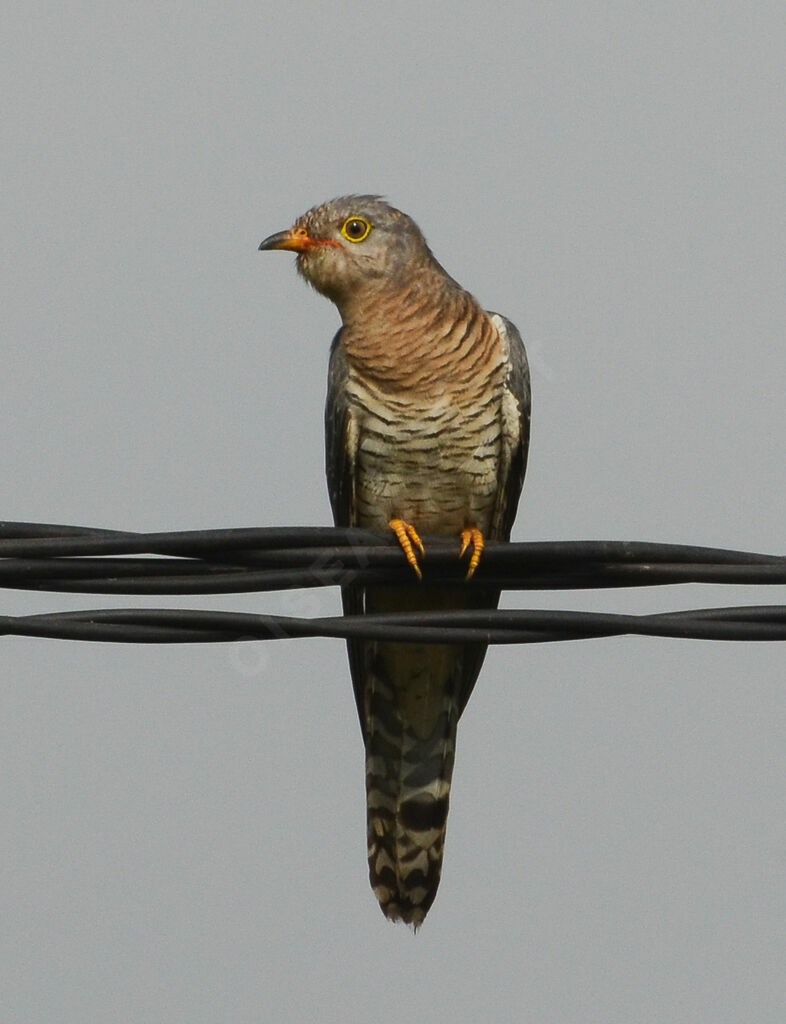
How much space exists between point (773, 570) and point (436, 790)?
2556 mm

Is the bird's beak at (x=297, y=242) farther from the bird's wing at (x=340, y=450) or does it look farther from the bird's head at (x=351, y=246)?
the bird's wing at (x=340, y=450)

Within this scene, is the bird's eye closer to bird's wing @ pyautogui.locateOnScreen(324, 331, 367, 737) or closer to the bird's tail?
bird's wing @ pyautogui.locateOnScreen(324, 331, 367, 737)

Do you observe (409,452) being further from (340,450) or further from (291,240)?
(291,240)

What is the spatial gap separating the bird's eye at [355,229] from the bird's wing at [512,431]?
527 mm

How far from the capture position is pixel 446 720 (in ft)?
18.0

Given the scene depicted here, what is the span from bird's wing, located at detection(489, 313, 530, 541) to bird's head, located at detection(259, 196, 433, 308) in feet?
1.27

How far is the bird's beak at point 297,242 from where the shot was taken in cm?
523

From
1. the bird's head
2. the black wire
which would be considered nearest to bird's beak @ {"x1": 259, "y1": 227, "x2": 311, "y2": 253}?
the bird's head

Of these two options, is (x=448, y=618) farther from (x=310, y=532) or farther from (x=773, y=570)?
(x=773, y=570)

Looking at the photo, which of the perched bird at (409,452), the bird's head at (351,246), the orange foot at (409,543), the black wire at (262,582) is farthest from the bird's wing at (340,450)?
the black wire at (262,582)

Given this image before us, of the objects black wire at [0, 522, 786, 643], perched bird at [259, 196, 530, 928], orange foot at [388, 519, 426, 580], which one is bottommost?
black wire at [0, 522, 786, 643]

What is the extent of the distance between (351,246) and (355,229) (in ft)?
0.23

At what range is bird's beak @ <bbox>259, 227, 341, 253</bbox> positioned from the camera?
17.2 feet

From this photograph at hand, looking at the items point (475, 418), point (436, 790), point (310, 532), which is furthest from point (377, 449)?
point (310, 532)
